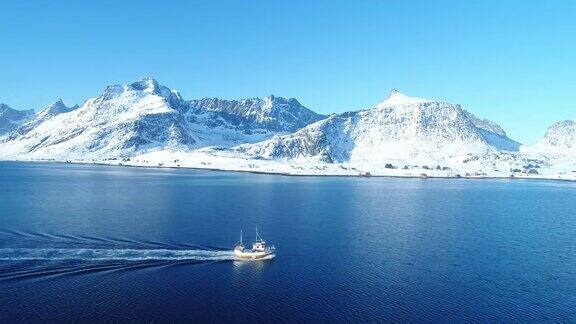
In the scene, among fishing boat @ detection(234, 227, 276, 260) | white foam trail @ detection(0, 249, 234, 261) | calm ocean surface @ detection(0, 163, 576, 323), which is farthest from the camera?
fishing boat @ detection(234, 227, 276, 260)

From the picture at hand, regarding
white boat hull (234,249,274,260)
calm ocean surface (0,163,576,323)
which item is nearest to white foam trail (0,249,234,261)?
calm ocean surface (0,163,576,323)

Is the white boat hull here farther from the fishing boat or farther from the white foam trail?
the white foam trail

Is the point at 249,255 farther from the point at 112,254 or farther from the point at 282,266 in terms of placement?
the point at 112,254

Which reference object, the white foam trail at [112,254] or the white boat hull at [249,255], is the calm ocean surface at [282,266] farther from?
the white boat hull at [249,255]

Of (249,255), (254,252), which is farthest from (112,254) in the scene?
(254,252)

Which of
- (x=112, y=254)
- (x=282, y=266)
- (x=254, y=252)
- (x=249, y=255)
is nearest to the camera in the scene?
(x=282, y=266)

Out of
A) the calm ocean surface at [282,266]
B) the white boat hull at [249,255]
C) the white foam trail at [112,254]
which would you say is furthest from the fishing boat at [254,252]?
the calm ocean surface at [282,266]
